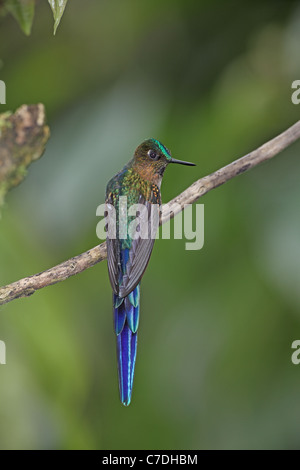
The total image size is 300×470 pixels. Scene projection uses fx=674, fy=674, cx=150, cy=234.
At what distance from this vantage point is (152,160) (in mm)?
712

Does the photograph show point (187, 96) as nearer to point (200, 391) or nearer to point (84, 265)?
point (200, 391)

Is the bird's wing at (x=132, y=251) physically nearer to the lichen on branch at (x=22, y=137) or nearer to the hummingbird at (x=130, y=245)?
the hummingbird at (x=130, y=245)

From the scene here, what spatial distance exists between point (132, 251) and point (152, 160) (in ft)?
0.35

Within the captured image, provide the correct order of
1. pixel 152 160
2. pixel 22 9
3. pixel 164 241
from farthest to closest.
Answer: pixel 164 241, pixel 152 160, pixel 22 9

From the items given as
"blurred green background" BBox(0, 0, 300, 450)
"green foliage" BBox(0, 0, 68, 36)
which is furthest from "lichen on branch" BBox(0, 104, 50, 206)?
"blurred green background" BBox(0, 0, 300, 450)

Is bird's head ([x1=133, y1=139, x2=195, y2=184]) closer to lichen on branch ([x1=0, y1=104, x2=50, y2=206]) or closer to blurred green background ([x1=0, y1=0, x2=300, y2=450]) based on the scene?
lichen on branch ([x1=0, y1=104, x2=50, y2=206])

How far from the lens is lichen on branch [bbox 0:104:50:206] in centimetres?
61

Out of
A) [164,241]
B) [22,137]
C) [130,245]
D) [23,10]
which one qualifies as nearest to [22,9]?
[23,10]

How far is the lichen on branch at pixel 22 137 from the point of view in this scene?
608 mm

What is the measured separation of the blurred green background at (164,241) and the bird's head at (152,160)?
0.32m

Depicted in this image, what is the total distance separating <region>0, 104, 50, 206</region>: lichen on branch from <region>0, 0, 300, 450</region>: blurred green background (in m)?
0.43

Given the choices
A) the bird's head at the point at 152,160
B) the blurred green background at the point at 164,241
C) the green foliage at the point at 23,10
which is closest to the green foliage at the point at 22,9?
the green foliage at the point at 23,10

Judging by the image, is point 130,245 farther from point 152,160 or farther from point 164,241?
point 164,241
